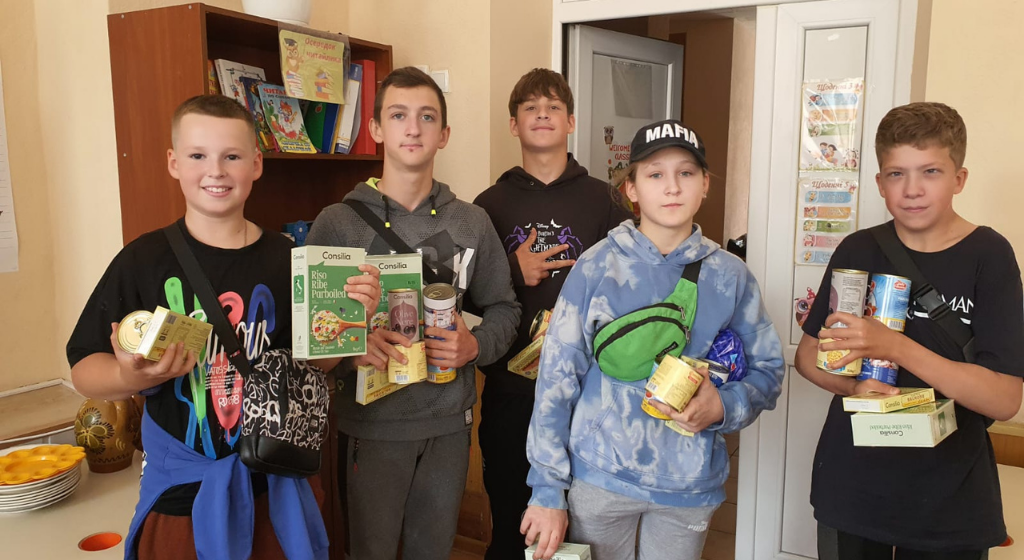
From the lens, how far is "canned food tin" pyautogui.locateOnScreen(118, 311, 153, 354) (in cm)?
130

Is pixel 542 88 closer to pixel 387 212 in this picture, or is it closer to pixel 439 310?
pixel 387 212

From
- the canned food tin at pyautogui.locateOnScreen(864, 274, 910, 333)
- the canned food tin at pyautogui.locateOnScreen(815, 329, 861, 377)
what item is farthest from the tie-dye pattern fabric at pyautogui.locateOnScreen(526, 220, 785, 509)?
the canned food tin at pyautogui.locateOnScreen(864, 274, 910, 333)

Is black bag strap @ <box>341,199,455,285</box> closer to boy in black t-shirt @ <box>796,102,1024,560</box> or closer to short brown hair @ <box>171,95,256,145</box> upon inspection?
short brown hair @ <box>171,95,256,145</box>

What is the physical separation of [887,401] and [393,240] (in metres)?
1.09

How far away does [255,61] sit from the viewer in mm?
2701

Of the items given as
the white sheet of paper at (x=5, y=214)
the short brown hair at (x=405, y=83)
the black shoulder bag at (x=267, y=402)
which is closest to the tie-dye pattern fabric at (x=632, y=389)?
the black shoulder bag at (x=267, y=402)

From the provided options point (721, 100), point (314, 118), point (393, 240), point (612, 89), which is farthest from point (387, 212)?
point (721, 100)

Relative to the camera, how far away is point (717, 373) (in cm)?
145

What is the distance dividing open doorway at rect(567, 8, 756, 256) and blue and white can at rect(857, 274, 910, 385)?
3936 millimetres

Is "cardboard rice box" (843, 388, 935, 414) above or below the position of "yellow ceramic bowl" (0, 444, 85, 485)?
above

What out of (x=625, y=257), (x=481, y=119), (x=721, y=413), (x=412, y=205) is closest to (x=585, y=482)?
(x=721, y=413)

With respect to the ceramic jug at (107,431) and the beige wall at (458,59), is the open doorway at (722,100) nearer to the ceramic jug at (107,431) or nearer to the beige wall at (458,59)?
the beige wall at (458,59)

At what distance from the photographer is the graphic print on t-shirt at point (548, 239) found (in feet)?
6.93

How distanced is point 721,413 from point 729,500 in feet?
7.37
